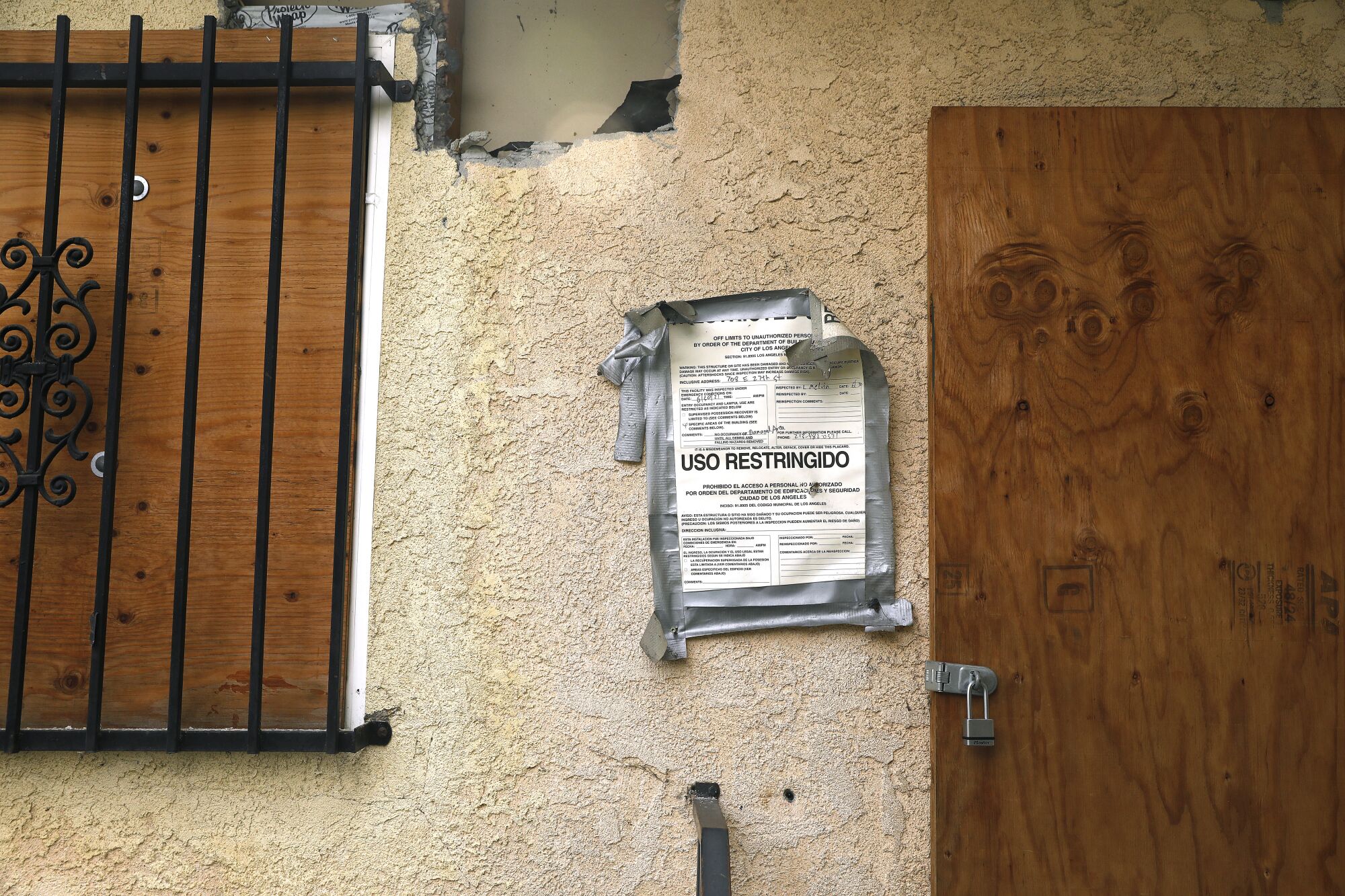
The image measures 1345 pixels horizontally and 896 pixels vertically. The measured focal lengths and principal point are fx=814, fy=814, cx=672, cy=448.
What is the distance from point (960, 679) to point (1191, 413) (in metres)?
0.73

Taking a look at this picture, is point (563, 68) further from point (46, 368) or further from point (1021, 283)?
point (46, 368)

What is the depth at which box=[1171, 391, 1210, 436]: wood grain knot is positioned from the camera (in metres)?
1.67

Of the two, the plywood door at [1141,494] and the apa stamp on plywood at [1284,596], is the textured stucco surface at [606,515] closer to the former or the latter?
the plywood door at [1141,494]

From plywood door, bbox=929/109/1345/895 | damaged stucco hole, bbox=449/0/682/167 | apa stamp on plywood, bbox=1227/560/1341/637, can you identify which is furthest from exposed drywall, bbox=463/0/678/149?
apa stamp on plywood, bbox=1227/560/1341/637

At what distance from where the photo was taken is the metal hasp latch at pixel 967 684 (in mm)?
1617

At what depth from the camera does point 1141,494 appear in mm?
1671

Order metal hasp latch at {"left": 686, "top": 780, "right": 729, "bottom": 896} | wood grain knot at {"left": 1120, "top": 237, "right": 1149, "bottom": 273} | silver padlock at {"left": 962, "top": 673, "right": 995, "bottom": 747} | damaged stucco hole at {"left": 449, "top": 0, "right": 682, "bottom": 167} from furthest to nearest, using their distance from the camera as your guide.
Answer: damaged stucco hole at {"left": 449, "top": 0, "right": 682, "bottom": 167} → wood grain knot at {"left": 1120, "top": 237, "right": 1149, "bottom": 273} → silver padlock at {"left": 962, "top": 673, "right": 995, "bottom": 747} → metal hasp latch at {"left": 686, "top": 780, "right": 729, "bottom": 896}

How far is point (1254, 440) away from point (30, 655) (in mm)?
2595

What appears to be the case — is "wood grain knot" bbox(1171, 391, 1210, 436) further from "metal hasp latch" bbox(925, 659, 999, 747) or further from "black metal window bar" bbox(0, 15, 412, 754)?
"black metal window bar" bbox(0, 15, 412, 754)

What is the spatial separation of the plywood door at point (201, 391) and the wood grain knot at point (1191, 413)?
5.80 ft

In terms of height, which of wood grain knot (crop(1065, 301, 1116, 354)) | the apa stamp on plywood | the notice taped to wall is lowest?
the apa stamp on plywood

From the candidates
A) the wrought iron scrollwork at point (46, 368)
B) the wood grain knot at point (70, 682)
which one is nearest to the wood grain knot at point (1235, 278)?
the wrought iron scrollwork at point (46, 368)

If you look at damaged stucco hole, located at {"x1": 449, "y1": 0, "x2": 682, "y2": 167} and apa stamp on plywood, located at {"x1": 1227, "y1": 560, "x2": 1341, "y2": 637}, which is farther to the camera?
damaged stucco hole, located at {"x1": 449, "y1": 0, "x2": 682, "y2": 167}

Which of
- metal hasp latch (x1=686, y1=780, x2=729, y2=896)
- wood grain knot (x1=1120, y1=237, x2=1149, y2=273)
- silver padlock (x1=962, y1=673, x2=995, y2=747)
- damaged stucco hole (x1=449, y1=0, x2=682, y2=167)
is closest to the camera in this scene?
metal hasp latch (x1=686, y1=780, x2=729, y2=896)
